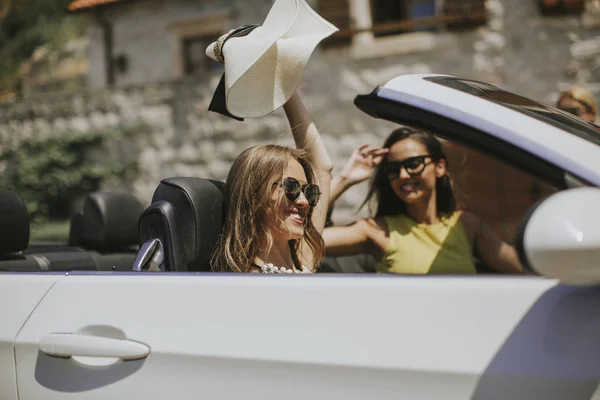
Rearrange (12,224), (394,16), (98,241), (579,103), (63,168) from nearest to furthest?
(12,224), (98,241), (579,103), (394,16), (63,168)

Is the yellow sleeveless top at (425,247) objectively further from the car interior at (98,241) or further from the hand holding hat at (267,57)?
the car interior at (98,241)

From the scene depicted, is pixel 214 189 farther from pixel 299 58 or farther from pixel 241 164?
pixel 299 58

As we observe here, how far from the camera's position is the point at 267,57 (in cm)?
229

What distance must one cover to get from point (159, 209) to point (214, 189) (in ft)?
0.72

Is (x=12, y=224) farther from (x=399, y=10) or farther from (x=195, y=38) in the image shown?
(x=195, y=38)

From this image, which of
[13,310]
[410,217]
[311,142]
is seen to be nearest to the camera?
[13,310]

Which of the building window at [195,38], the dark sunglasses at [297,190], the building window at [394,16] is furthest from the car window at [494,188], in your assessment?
the building window at [195,38]

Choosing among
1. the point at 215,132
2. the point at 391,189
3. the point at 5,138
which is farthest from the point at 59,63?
the point at 391,189

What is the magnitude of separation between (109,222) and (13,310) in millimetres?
1713

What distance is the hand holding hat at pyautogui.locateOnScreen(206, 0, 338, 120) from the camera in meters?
2.27

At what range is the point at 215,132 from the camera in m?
11.5

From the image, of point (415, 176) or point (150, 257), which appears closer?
point (150, 257)

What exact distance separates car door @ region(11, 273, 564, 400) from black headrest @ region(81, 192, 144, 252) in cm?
173

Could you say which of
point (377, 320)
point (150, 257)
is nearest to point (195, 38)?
point (150, 257)
